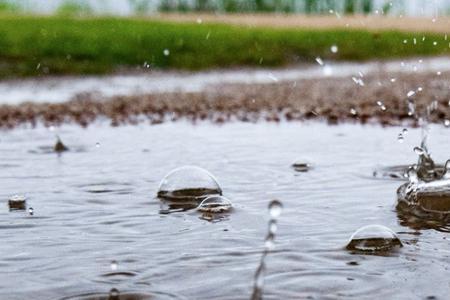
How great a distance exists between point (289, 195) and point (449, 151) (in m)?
2.32

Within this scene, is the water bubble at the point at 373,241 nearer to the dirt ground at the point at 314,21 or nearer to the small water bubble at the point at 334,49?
the small water bubble at the point at 334,49

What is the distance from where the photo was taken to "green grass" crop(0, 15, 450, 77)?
21.0 metres

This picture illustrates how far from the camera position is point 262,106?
468 inches

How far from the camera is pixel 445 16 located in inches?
1535

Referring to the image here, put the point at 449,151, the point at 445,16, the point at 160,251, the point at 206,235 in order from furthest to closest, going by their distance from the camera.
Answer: the point at 445,16, the point at 449,151, the point at 206,235, the point at 160,251

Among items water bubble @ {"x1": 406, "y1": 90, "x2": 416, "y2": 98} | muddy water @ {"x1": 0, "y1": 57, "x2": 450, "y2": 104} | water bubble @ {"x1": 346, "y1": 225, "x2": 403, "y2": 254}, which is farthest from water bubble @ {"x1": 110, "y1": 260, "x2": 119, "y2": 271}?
muddy water @ {"x1": 0, "y1": 57, "x2": 450, "y2": 104}

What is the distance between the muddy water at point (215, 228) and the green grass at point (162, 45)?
1354 cm

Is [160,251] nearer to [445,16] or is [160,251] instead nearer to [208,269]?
[208,269]

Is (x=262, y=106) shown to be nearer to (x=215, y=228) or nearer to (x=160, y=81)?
(x=160, y=81)

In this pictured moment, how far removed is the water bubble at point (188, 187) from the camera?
4.98 m

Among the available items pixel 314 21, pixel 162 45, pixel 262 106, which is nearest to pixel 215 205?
pixel 262 106

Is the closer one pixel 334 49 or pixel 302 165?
pixel 302 165

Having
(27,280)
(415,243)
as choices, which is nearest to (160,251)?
(27,280)

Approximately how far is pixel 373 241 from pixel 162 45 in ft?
65.8
